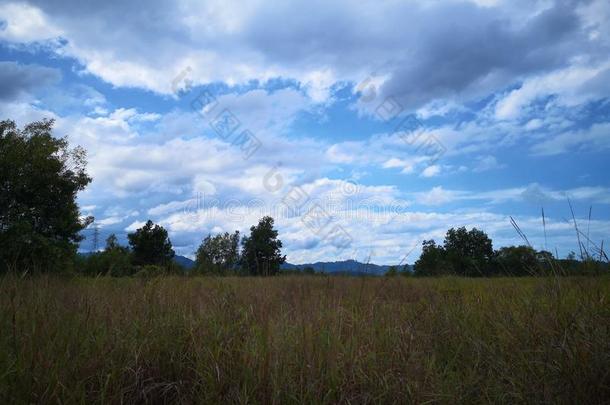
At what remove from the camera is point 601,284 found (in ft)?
15.1

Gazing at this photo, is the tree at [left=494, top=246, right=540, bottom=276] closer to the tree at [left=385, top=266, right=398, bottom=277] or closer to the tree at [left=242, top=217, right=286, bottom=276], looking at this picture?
the tree at [left=385, top=266, right=398, bottom=277]

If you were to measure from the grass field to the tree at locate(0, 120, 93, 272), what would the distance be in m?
15.4

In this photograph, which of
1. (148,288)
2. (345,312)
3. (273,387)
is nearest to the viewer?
(273,387)

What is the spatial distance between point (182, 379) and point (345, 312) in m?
2.53

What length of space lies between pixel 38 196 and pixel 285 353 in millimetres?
20930

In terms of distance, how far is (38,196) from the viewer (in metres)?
20.0

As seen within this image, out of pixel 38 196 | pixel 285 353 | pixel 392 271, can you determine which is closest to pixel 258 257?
pixel 392 271

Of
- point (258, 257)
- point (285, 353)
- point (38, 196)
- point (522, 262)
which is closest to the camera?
point (285, 353)

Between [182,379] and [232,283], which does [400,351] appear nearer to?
[182,379]

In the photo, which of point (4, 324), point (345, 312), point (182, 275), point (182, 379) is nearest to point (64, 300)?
point (4, 324)

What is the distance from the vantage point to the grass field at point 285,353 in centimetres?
312

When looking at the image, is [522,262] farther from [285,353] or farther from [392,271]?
Answer: [285,353]

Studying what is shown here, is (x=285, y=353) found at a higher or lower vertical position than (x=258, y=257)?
lower

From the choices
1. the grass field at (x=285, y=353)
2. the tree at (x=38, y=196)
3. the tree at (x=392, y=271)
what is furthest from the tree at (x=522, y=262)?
the tree at (x=38, y=196)
